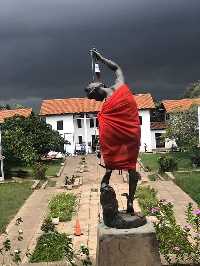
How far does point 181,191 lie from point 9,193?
8313 mm

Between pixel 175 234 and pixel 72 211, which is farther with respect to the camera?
pixel 72 211

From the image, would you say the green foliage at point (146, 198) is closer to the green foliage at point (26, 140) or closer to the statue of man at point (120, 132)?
the statue of man at point (120, 132)

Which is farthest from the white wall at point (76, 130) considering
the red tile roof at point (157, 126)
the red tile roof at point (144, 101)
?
the red tile roof at point (157, 126)

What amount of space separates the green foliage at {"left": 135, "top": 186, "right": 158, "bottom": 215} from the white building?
24.4m

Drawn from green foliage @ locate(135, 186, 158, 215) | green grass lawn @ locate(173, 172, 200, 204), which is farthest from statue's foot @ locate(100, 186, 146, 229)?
green grass lawn @ locate(173, 172, 200, 204)

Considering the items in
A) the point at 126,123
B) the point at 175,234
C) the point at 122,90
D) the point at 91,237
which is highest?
the point at 122,90

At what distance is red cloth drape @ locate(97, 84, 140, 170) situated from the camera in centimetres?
559

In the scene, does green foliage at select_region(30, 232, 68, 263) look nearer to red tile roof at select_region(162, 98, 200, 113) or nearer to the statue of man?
the statue of man

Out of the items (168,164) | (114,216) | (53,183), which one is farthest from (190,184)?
(114,216)

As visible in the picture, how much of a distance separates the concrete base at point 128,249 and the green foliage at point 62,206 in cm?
660

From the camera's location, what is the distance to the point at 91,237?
9.71 metres

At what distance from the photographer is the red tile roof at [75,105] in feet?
132

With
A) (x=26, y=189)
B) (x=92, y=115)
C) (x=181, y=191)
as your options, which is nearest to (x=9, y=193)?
(x=26, y=189)

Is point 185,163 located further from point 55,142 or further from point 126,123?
point 126,123
